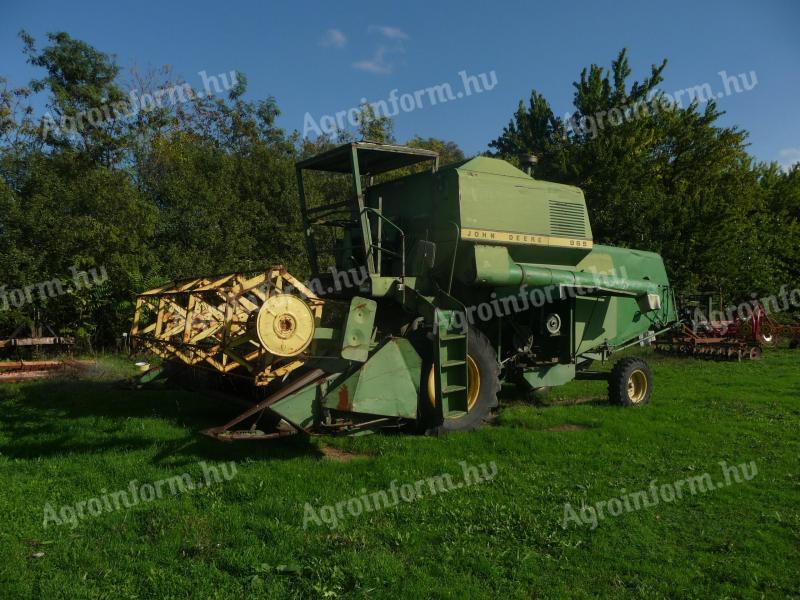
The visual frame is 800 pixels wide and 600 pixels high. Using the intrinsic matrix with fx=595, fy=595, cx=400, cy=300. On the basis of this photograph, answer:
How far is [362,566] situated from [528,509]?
1.70 m

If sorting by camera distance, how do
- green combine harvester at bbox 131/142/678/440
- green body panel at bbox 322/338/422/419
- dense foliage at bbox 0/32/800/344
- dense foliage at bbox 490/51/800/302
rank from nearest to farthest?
1. green combine harvester at bbox 131/142/678/440
2. green body panel at bbox 322/338/422/419
3. dense foliage at bbox 0/32/800/344
4. dense foliage at bbox 490/51/800/302

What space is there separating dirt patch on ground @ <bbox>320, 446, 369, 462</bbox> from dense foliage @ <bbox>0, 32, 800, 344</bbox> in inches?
422

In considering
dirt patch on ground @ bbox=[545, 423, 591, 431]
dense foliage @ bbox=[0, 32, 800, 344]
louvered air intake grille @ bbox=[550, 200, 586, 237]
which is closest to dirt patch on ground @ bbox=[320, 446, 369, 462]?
dirt patch on ground @ bbox=[545, 423, 591, 431]

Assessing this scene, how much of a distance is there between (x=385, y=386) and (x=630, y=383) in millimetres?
5118

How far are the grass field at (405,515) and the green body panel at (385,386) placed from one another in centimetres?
51

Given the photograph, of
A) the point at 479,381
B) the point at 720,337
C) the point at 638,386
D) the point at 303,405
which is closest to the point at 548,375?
the point at 638,386

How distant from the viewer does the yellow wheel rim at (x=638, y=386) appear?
9781 millimetres

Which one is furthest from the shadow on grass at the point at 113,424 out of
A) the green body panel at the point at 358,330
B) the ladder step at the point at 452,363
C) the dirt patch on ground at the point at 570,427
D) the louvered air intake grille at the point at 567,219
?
the louvered air intake grille at the point at 567,219

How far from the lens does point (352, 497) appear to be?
5.31m

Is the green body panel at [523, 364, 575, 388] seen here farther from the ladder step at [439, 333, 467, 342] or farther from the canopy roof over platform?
the canopy roof over platform

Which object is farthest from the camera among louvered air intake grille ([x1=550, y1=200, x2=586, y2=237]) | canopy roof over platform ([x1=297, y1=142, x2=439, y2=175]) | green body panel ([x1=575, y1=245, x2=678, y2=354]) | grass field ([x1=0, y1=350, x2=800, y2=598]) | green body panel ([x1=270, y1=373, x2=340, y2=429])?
green body panel ([x1=575, y1=245, x2=678, y2=354])

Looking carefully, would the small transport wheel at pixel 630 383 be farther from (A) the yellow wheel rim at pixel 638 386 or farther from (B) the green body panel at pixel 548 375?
(B) the green body panel at pixel 548 375

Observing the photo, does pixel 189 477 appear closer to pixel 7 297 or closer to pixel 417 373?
pixel 417 373

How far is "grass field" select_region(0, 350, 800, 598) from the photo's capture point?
155 inches
